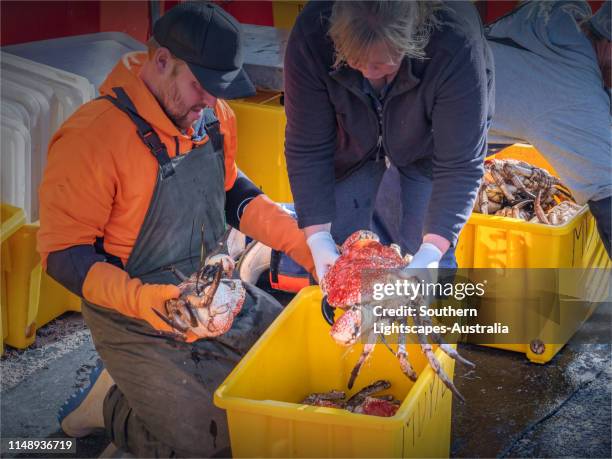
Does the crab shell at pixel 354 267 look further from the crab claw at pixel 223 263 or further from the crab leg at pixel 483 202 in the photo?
the crab leg at pixel 483 202

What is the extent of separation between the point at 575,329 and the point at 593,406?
64cm

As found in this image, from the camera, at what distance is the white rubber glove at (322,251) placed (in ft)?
10.7

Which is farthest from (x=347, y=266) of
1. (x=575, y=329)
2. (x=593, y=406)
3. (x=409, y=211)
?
(x=575, y=329)

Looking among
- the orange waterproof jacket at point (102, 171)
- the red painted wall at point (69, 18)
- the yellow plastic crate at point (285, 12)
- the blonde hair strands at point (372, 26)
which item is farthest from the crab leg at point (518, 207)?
the red painted wall at point (69, 18)

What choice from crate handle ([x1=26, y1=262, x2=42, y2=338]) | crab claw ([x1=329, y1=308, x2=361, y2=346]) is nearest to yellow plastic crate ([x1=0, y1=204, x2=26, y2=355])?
crate handle ([x1=26, y1=262, x2=42, y2=338])

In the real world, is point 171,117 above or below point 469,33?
below

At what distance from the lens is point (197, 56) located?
3.03 meters

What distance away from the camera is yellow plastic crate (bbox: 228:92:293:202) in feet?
16.4

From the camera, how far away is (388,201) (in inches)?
153

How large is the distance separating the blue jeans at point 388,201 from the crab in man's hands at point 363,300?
1.89 feet

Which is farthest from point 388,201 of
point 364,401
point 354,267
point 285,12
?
point 285,12

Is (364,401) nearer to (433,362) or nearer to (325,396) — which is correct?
(325,396)

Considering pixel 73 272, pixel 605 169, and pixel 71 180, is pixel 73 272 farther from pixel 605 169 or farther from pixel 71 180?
pixel 605 169

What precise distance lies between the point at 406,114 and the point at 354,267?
603mm
